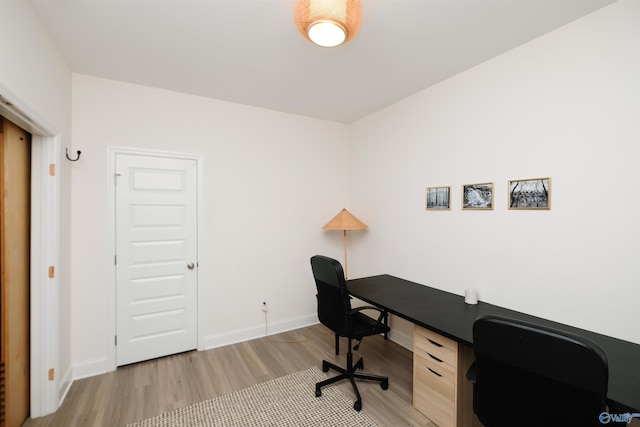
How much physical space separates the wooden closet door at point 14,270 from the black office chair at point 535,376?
280 centimetres

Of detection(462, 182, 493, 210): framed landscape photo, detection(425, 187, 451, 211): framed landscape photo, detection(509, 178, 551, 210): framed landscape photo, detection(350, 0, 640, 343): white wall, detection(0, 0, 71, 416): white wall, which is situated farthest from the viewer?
detection(425, 187, 451, 211): framed landscape photo

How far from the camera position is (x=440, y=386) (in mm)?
1919

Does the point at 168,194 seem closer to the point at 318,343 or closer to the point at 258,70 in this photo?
the point at 258,70

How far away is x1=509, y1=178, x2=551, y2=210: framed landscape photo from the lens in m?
1.93

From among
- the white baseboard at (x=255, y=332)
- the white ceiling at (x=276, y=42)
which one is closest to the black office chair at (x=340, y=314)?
the white baseboard at (x=255, y=332)

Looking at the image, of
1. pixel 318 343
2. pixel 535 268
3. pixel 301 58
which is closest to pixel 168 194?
pixel 301 58

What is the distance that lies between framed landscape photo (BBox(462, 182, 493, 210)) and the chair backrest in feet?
4.38

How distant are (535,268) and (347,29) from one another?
2062 mm

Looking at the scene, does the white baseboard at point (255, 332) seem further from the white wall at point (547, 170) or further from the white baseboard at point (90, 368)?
the white wall at point (547, 170)

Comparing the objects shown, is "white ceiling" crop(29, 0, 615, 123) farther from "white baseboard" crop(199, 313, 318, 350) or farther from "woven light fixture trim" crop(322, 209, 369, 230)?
"white baseboard" crop(199, 313, 318, 350)

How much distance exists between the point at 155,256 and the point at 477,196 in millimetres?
3184

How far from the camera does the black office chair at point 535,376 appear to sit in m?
0.99

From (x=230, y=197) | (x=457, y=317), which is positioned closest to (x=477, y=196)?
(x=457, y=317)

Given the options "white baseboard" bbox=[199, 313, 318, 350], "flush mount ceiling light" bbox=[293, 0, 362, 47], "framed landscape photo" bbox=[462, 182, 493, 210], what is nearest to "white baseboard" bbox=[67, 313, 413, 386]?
"white baseboard" bbox=[199, 313, 318, 350]
